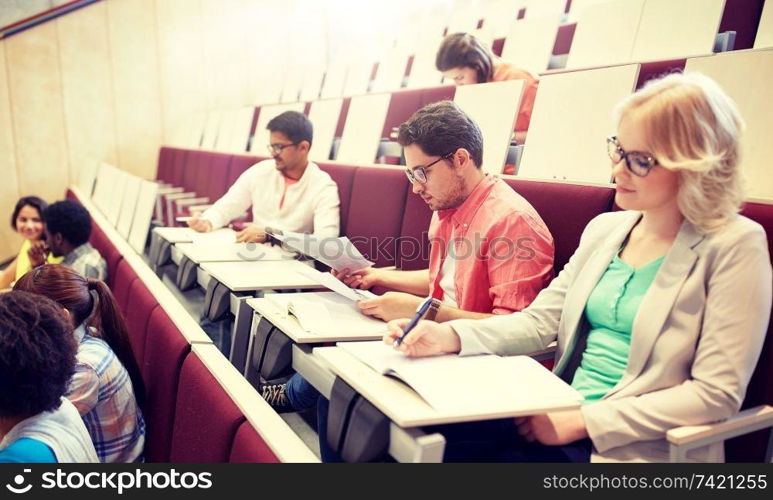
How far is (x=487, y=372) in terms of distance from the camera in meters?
0.34

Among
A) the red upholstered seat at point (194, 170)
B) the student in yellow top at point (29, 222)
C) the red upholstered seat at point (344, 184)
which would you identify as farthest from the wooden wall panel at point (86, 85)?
the red upholstered seat at point (344, 184)

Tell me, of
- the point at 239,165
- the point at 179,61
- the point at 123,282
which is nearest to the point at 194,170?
the point at 239,165

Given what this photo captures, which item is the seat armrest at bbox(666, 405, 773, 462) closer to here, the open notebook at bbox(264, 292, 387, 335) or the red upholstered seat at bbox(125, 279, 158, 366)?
the open notebook at bbox(264, 292, 387, 335)

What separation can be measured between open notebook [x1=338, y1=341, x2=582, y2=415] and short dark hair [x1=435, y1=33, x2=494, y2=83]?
0.66 metres

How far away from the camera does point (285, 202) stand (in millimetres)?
940

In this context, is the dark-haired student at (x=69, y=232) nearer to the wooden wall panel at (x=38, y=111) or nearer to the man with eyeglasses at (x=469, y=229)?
the man with eyeglasses at (x=469, y=229)

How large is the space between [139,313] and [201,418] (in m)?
0.27

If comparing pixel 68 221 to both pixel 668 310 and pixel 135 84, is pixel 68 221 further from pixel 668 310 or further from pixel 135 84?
pixel 135 84

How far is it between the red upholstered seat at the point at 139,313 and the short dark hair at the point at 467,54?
1.94 feet

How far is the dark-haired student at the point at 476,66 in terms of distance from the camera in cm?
91

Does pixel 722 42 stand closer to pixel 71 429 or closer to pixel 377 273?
pixel 377 273

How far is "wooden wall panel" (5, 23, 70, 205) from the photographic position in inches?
75.7

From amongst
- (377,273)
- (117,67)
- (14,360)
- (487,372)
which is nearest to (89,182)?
(117,67)

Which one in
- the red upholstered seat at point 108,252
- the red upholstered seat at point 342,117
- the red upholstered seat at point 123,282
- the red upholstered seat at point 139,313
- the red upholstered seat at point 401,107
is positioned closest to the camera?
the red upholstered seat at point 139,313
